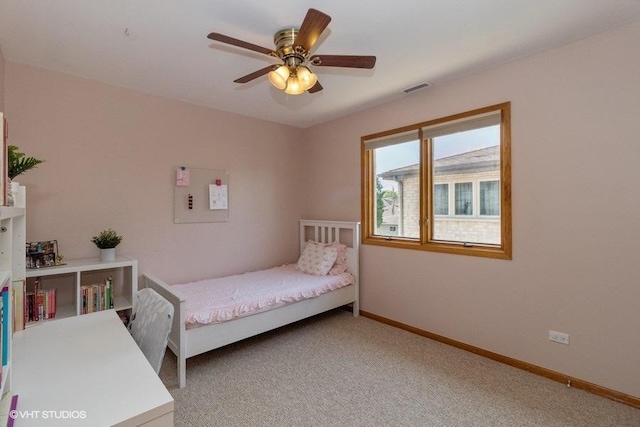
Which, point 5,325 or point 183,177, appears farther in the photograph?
point 183,177

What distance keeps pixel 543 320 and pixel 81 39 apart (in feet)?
13.0

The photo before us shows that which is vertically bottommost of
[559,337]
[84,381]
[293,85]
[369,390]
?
[369,390]

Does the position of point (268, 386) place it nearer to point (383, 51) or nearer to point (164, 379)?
point (164, 379)

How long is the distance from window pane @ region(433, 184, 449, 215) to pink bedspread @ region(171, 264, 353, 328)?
4.13 feet

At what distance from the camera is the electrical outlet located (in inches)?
86.9

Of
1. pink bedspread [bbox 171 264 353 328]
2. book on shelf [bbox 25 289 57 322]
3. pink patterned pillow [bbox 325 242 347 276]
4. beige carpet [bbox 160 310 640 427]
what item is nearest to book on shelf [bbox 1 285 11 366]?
beige carpet [bbox 160 310 640 427]

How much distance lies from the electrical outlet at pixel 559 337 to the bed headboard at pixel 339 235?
184cm

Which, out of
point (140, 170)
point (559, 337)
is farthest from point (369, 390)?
point (140, 170)

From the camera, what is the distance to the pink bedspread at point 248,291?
93.7 inches

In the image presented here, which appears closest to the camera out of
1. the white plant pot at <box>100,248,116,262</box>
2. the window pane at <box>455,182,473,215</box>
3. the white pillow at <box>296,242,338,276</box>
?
the white plant pot at <box>100,248,116,262</box>

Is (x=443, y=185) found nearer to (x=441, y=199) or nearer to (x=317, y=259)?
(x=441, y=199)

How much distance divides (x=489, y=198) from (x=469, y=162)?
38 cm

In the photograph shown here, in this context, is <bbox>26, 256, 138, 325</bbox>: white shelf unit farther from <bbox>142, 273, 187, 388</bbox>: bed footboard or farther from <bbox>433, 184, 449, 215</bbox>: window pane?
<bbox>433, 184, 449, 215</bbox>: window pane

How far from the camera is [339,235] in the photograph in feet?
12.6
